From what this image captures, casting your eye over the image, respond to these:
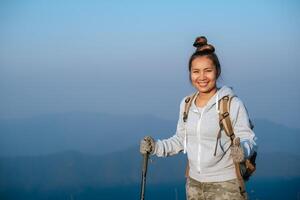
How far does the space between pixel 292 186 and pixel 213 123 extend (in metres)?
34.9

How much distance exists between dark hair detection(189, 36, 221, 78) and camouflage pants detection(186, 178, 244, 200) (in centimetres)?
79

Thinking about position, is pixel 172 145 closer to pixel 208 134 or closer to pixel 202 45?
pixel 208 134

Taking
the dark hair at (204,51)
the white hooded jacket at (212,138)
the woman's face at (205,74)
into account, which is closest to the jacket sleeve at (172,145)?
the white hooded jacket at (212,138)

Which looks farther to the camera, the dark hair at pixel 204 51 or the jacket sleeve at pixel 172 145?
the jacket sleeve at pixel 172 145

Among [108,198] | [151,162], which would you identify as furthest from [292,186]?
[151,162]

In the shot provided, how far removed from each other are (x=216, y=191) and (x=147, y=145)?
64cm

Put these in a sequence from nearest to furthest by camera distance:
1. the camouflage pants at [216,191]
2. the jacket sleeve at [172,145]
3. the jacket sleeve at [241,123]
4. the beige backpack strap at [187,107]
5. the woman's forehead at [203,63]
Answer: the jacket sleeve at [241,123] < the camouflage pants at [216,191] < the woman's forehead at [203,63] < the beige backpack strap at [187,107] < the jacket sleeve at [172,145]

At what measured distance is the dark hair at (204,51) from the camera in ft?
13.4

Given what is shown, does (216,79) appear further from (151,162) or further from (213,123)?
(151,162)

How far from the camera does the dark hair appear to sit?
160 inches

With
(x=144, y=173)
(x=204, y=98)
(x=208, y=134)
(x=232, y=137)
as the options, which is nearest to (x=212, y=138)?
(x=208, y=134)

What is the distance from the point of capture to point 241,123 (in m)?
3.85

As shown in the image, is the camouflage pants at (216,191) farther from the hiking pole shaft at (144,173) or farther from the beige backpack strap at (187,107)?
the hiking pole shaft at (144,173)

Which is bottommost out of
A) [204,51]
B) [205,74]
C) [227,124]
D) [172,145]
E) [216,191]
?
[216,191]
